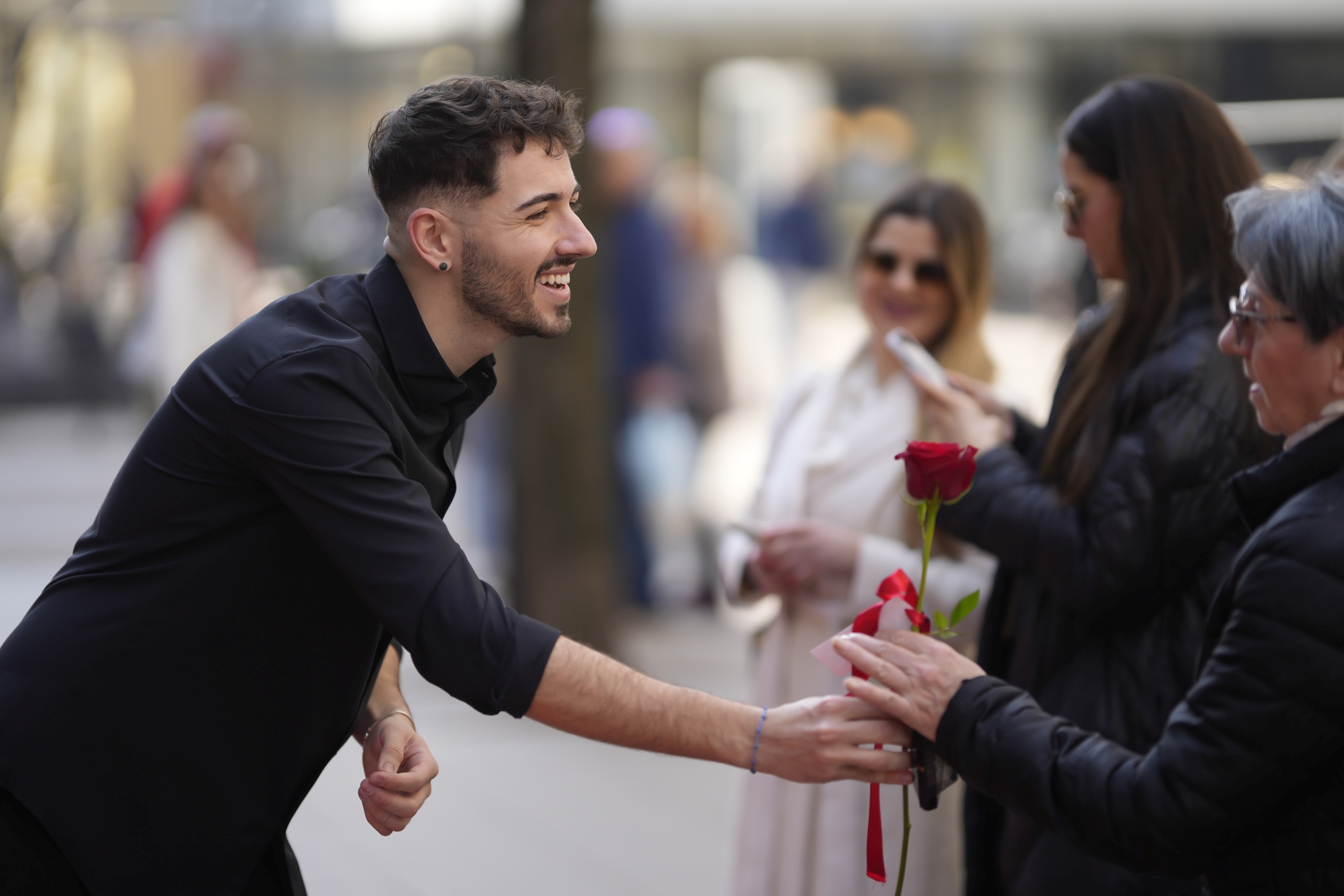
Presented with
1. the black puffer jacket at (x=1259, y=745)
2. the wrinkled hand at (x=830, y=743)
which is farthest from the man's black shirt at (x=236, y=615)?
the black puffer jacket at (x=1259, y=745)

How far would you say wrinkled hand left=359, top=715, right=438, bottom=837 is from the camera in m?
2.22

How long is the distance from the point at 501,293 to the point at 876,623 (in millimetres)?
836

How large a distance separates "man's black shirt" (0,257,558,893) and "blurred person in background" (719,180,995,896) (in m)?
1.28

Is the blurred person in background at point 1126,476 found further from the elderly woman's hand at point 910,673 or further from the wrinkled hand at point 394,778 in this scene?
the wrinkled hand at point 394,778

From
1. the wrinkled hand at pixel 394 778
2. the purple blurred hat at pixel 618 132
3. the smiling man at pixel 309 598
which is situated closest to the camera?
the smiling man at pixel 309 598

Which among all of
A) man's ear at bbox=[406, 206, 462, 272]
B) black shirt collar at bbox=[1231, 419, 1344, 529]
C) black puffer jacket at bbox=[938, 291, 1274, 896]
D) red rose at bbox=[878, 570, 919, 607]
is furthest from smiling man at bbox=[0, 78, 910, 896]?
black shirt collar at bbox=[1231, 419, 1344, 529]

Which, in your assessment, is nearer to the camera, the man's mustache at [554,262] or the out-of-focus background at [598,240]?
the man's mustache at [554,262]

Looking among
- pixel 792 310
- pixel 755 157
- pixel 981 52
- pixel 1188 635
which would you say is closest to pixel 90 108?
pixel 792 310

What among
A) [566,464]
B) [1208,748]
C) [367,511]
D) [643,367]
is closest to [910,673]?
[1208,748]

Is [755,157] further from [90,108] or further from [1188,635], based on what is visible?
[1188,635]

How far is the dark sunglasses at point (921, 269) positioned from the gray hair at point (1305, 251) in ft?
4.59

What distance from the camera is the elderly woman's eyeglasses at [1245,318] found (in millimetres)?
2070

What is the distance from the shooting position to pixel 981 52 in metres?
18.1

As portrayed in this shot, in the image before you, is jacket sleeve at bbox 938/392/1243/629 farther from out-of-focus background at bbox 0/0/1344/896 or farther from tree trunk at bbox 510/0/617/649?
tree trunk at bbox 510/0/617/649
